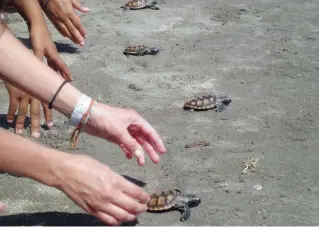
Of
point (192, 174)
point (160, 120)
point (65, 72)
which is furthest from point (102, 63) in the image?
point (192, 174)

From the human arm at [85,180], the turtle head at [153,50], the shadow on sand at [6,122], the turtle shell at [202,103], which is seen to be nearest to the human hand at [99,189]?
the human arm at [85,180]

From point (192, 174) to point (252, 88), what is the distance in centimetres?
114

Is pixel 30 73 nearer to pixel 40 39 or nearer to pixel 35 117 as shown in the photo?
pixel 40 39

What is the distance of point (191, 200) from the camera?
2406mm

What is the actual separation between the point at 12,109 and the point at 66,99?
3.91ft

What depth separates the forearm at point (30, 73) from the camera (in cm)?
189

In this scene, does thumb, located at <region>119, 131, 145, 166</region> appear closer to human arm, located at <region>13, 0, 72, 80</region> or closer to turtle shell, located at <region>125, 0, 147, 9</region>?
human arm, located at <region>13, 0, 72, 80</region>

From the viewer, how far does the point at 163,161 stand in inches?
110

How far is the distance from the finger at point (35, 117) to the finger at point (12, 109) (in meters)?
0.09

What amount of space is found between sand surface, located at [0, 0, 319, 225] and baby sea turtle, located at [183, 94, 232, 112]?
0.05 metres

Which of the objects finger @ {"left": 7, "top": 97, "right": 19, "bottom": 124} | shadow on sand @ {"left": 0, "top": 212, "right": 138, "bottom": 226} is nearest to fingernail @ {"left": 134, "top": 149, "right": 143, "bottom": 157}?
shadow on sand @ {"left": 0, "top": 212, "right": 138, "bottom": 226}

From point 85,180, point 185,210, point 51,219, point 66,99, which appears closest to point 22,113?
point 51,219

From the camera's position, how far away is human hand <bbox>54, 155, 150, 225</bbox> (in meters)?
1.67

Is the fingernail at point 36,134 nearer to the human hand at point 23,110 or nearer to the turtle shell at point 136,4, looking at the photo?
the human hand at point 23,110
